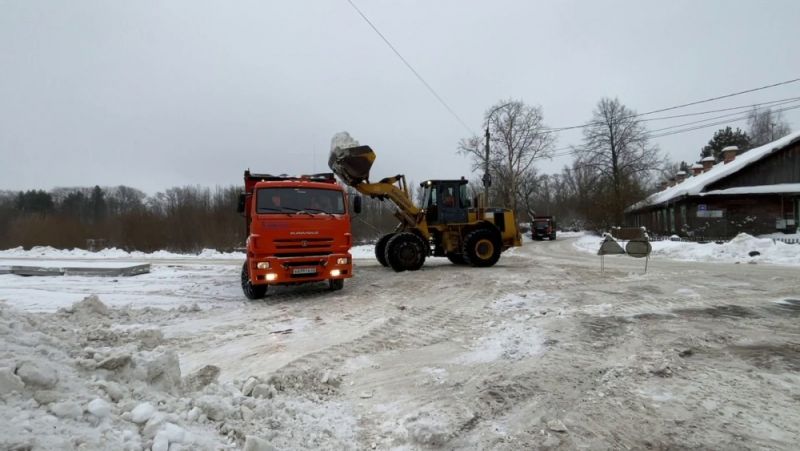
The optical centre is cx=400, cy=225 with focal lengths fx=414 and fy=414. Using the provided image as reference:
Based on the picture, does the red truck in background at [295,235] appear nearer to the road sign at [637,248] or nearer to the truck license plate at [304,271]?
the truck license plate at [304,271]

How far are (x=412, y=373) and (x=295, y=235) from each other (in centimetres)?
466

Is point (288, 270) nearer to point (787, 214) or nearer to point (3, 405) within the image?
point (3, 405)

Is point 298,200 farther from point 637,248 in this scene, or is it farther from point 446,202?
point 637,248

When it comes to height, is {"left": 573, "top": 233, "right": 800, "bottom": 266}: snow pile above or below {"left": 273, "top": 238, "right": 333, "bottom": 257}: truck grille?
below

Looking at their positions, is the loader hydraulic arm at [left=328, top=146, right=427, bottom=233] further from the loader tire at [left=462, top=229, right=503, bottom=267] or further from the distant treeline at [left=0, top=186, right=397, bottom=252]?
the distant treeline at [left=0, top=186, right=397, bottom=252]

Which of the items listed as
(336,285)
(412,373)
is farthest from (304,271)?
(412,373)

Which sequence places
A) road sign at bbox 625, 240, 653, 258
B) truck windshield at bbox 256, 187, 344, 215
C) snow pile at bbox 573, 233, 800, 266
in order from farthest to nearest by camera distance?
1. snow pile at bbox 573, 233, 800, 266
2. road sign at bbox 625, 240, 653, 258
3. truck windshield at bbox 256, 187, 344, 215

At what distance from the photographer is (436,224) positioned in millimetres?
13273

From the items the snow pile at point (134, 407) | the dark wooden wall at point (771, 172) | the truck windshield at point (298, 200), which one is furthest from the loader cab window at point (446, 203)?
the dark wooden wall at point (771, 172)

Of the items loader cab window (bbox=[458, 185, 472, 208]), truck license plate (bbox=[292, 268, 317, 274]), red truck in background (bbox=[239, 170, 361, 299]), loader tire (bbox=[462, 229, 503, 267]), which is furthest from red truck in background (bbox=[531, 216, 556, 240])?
truck license plate (bbox=[292, 268, 317, 274])

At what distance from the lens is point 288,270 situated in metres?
8.06

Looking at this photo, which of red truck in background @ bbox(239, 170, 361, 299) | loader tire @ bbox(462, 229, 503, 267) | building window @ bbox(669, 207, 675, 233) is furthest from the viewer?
building window @ bbox(669, 207, 675, 233)

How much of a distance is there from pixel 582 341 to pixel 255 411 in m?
3.99

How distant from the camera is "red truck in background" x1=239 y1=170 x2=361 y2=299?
26.1ft
